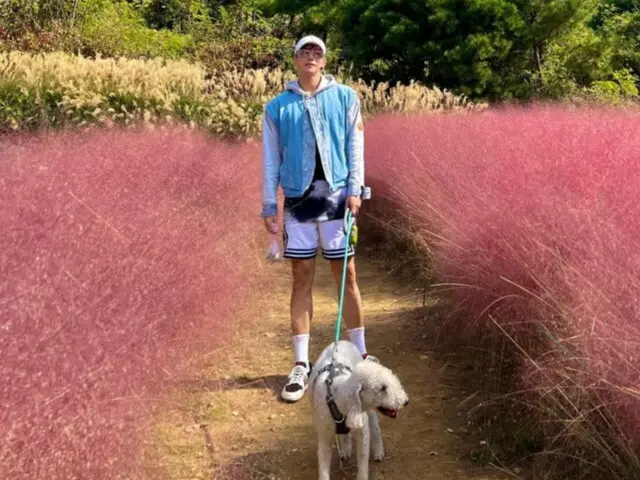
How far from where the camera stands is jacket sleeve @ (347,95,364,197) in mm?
2982

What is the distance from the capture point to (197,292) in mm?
2922

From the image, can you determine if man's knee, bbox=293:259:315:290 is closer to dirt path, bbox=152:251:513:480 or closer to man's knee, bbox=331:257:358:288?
man's knee, bbox=331:257:358:288

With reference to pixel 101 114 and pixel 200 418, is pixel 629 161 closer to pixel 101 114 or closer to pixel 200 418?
pixel 200 418

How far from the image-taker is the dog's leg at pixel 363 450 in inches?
87.4

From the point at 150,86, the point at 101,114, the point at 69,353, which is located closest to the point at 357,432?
the point at 69,353

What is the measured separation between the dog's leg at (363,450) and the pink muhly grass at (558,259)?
59 centimetres

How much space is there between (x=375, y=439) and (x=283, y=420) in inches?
20.8

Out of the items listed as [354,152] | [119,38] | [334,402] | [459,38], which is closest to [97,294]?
[334,402]

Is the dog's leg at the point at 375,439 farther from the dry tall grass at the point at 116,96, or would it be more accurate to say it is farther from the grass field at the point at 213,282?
the dry tall grass at the point at 116,96

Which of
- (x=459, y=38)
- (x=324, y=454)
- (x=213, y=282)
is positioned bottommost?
(x=324, y=454)

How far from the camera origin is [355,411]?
205cm

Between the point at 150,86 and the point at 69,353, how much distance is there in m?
5.49

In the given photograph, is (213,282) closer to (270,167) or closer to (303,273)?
(303,273)

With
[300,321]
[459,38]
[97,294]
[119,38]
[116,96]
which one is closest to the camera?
[97,294]
